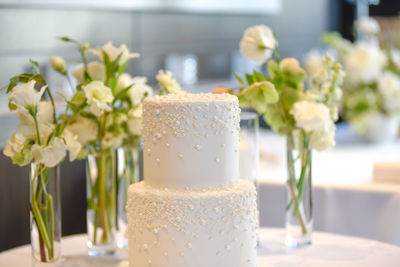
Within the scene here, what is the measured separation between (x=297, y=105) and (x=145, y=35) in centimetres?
344

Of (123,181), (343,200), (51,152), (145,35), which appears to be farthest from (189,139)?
(145,35)

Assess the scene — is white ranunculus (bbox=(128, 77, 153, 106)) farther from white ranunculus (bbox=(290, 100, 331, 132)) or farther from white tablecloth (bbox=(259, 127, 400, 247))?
white tablecloth (bbox=(259, 127, 400, 247))

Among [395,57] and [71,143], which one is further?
[395,57]

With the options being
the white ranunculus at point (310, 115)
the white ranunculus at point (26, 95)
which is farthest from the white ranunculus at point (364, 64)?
the white ranunculus at point (26, 95)

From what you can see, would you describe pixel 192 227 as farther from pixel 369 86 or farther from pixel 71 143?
pixel 369 86

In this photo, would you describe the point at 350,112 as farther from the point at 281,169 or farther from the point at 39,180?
the point at 39,180

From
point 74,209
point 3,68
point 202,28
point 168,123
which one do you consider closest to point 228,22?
point 202,28

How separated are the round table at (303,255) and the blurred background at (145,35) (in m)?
0.43

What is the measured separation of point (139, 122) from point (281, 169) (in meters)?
1.07

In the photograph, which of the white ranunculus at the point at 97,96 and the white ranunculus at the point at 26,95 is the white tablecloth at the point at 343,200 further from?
the white ranunculus at the point at 26,95

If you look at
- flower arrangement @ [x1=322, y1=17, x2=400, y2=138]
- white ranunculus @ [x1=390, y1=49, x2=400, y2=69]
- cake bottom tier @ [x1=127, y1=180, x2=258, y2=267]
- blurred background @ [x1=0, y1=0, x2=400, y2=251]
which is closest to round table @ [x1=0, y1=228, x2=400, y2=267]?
cake bottom tier @ [x1=127, y1=180, x2=258, y2=267]

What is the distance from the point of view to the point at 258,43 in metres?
1.60

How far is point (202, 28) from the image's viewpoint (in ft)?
17.8

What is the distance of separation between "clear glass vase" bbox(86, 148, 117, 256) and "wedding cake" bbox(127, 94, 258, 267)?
320 millimetres
